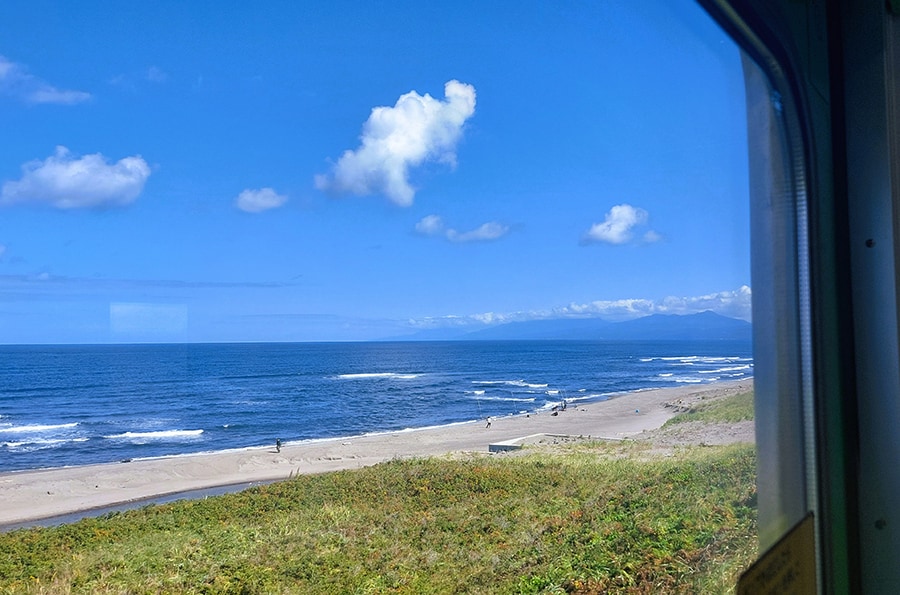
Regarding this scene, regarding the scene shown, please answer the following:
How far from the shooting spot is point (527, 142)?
6.20 ft

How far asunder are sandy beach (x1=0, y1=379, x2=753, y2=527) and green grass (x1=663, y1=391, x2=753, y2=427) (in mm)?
25

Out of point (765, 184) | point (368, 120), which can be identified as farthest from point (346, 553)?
point (765, 184)

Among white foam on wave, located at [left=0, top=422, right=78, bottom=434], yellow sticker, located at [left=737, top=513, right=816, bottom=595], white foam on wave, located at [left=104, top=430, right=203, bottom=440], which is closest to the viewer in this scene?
yellow sticker, located at [left=737, top=513, right=816, bottom=595]

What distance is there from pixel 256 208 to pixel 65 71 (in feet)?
1.66

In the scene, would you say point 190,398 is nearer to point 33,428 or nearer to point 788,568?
point 33,428

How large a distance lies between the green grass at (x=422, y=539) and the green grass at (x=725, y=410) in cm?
7

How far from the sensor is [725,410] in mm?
1438

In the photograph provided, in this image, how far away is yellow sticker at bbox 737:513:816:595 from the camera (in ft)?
2.95

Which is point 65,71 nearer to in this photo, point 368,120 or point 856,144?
point 368,120

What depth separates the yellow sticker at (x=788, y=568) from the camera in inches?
35.4

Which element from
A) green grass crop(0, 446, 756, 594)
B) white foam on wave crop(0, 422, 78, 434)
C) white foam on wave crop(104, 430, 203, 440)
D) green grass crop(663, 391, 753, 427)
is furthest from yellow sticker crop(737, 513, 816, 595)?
white foam on wave crop(104, 430, 203, 440)

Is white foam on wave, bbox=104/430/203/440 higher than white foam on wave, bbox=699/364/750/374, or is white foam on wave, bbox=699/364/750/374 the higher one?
white foam on wave, bbox=699/364/750/374

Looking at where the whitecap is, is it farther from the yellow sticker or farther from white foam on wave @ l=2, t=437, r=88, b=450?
the yellow sticker

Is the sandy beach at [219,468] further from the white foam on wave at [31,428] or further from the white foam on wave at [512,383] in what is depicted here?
the white foam on wave at [512,383]
